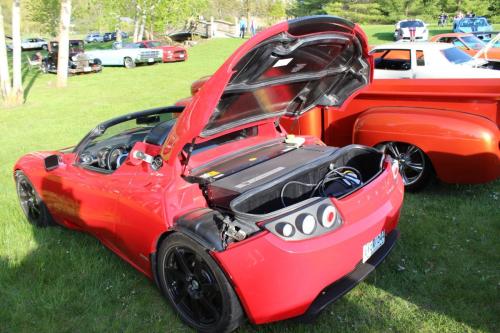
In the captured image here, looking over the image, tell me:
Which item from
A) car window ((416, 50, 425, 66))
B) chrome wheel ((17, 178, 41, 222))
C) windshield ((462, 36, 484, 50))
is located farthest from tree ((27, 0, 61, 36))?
chrome wheel ((17, 178, 41, 222))

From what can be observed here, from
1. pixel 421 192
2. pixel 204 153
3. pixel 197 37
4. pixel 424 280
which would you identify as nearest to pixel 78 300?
pixel 204 153

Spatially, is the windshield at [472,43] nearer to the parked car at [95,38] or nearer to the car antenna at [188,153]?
the car antenna at [188,153]

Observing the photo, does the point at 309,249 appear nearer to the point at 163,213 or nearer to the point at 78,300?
the point at 163,213

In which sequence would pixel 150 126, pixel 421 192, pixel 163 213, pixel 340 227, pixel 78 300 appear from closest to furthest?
pixel 340 227 < pixel 163 213 < pixel 78 300 < pixel 150 126 < pixel 421 192

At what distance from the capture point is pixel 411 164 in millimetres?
4727

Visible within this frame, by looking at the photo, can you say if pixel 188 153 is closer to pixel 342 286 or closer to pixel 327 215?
pixel 327 215

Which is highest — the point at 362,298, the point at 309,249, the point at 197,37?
the point at 197,37

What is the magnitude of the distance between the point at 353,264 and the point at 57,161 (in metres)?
2.76

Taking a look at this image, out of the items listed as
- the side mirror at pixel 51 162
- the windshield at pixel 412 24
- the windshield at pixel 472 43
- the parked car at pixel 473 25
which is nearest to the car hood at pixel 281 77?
the side mirror at pixel 51 162

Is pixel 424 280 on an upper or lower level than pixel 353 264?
lower

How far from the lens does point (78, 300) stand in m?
3.31

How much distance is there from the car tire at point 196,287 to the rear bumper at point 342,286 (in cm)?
43

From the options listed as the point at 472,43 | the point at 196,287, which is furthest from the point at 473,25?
the point at 196,287

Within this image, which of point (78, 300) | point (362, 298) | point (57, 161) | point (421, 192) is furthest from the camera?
point (421, 192)
